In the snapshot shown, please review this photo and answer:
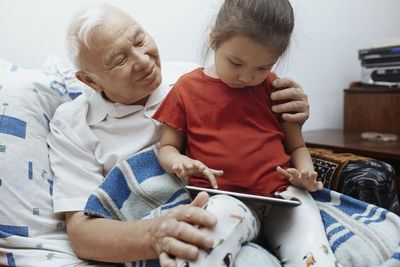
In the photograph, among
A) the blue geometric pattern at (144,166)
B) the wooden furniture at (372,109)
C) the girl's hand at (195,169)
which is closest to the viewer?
the girl's hand at (195,169)

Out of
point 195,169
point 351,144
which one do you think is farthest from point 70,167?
point 351,144

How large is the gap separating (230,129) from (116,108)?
1.46 feet

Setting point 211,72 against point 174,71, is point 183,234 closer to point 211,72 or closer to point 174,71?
point 211,72

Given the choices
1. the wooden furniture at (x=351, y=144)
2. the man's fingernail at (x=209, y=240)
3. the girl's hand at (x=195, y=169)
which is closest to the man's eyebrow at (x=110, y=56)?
the girl's hand at (x=195, y=169)

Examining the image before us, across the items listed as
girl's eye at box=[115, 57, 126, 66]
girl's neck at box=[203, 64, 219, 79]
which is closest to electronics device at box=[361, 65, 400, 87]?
girl's neck at box=[203, 64, 219, 79]

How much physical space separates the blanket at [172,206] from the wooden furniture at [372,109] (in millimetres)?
1070

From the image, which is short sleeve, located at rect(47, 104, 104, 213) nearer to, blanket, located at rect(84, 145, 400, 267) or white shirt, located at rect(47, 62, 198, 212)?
white shirt, located at rect(47, 62, 198, 212)

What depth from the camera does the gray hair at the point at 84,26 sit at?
1.02 m

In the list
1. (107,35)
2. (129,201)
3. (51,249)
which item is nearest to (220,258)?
(129,201)

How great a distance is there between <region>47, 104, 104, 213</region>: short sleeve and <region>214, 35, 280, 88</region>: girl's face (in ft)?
1.74

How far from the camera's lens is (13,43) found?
134cm

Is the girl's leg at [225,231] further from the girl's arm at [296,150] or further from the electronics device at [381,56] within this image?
the electronics device at [381,56]

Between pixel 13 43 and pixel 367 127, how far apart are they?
1917mm

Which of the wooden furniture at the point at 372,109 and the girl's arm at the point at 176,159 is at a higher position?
the girl's arm at the point at 176,159
